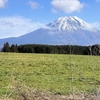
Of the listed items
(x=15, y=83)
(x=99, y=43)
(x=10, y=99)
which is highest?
(x=99, y=43)

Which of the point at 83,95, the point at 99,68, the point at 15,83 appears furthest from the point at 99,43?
the point at 99,68

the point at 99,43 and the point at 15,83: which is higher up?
the point at 99,43

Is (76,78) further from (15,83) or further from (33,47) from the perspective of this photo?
(33,47)

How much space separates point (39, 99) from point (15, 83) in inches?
24.3

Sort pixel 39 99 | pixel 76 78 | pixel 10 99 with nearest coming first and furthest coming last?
1. pixel 39 99
2. pixel 10 99
3. pixel 76 78

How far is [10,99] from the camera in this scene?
22.0ft

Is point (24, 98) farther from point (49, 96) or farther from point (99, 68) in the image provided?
point (99, 68)

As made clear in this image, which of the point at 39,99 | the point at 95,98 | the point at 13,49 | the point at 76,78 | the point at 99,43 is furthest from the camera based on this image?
the point at 13,49

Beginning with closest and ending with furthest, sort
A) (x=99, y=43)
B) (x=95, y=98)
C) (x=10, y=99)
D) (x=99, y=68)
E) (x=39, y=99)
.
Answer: (x=95, y=98), (x=39, y=99), (x=99, y=43), (x=10, y=99), (x=99, y=68)

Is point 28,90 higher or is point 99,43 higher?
point 99,43

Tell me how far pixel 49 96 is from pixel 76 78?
6.32 m

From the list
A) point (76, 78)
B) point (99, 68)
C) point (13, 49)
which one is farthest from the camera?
point (13, 49)

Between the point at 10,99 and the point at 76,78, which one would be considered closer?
the point at 10,99

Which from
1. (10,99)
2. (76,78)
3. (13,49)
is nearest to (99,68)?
(76,78)
